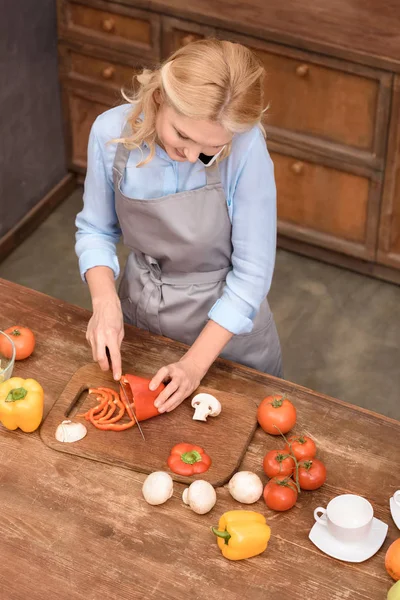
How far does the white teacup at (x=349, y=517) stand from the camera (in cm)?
172

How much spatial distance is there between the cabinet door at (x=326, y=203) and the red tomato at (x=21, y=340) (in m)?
1.91

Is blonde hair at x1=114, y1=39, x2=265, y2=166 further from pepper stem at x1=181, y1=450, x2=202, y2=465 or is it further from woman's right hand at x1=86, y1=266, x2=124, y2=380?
pepper stem at x1=181, y1=450, x2=202, y2=465

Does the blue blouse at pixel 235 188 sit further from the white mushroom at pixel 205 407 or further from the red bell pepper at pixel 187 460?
the red bell pepper at pixel 187 460

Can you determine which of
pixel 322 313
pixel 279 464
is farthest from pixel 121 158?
pixel 322 313

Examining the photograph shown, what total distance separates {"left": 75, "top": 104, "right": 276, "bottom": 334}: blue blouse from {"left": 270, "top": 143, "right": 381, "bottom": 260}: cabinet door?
1.62m

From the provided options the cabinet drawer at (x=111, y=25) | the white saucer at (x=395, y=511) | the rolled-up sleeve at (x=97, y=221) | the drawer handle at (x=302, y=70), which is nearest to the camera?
the white saucer at (x=395, y=511)

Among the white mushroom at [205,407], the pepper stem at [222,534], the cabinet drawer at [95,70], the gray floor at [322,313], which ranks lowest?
the gray floor at [322,313]

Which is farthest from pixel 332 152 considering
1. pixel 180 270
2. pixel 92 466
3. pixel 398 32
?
pixel 92 466

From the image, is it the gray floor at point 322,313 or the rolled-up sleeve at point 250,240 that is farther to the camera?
the gray floor at point 322,313

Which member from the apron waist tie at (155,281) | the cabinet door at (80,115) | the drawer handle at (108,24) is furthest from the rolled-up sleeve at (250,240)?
the cabinet door at (80,115)

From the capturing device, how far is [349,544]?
1.74m

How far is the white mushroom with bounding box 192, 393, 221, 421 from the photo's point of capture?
6.51 feet

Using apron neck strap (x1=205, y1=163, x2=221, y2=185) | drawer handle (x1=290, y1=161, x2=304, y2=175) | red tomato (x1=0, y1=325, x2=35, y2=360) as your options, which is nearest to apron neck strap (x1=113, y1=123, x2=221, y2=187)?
apron neck strap (x1=205, y1=163, x2=221, y2=185)

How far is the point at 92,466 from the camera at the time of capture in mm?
1907
